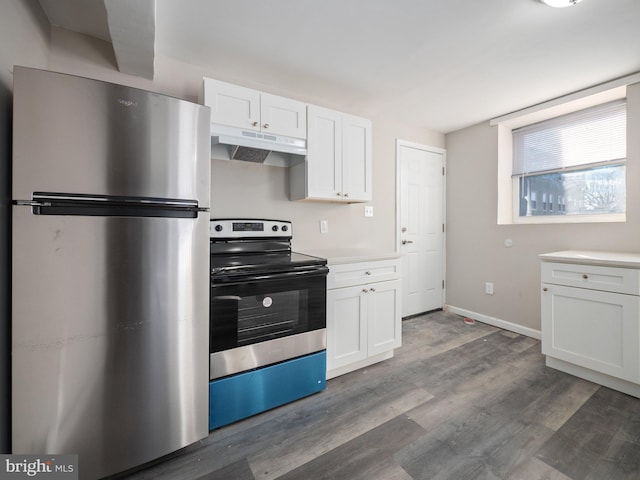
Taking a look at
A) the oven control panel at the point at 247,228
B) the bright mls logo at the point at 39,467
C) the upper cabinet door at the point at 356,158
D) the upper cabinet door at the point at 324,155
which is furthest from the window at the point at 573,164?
the bright mls logo at the point at 39,467

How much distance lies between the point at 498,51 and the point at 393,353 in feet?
8.10

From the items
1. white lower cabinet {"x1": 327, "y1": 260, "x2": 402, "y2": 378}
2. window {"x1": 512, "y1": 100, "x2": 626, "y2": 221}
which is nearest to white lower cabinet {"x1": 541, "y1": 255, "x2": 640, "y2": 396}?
window {"x1": 512, "y1": 100, "x2": 626, "y2": 221}

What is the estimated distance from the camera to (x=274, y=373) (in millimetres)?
1726

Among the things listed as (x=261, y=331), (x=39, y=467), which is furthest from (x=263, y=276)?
(x=39, y=467)

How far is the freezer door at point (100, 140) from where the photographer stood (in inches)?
42.3

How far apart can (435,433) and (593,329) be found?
4.83 feet

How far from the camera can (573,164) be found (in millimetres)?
2713

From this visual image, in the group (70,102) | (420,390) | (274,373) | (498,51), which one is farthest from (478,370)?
(70,102)

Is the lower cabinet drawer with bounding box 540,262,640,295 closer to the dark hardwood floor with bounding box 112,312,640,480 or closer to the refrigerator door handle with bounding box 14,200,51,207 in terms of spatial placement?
the dark hardwood floor with bounding box 112,312,640,480

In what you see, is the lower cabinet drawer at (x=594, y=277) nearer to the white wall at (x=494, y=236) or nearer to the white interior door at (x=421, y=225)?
the white wall at (x=494, y=236)

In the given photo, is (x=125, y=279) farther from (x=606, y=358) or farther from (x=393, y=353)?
(x=606, y=358)

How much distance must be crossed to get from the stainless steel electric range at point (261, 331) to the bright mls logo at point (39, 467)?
58 cm

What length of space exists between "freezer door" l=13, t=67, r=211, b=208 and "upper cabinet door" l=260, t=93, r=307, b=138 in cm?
70

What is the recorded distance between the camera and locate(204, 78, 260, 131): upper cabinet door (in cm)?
183
